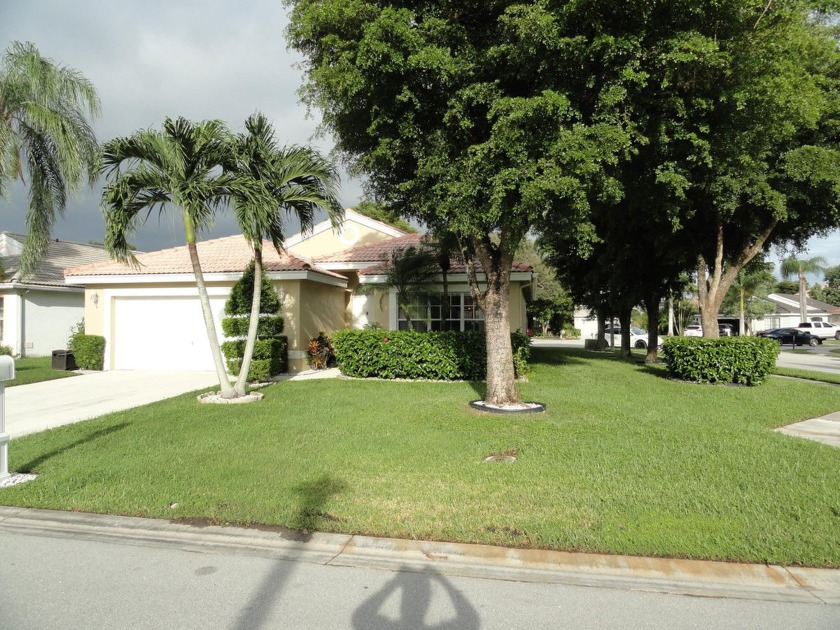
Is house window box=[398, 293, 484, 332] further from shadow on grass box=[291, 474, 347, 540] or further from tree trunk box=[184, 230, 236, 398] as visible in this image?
shadow on grass box=[291, 474, 347, 540]

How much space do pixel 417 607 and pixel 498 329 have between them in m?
6.15

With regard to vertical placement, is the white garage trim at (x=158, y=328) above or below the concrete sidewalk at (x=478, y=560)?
above

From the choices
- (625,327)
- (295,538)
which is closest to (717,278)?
(625,327)

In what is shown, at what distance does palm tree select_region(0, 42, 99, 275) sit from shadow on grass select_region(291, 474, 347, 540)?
858 cm

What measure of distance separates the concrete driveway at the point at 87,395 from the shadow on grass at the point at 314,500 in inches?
209

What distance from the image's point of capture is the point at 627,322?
2234cm

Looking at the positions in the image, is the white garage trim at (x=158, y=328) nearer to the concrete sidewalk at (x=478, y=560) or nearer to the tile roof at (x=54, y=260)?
the tile roof at (x=54, y=260)

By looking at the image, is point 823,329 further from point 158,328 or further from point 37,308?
point 37,308

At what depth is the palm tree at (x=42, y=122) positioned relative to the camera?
10.8 metres

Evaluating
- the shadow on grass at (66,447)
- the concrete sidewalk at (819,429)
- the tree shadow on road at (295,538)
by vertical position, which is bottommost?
the tree shadow on road at (295,538)

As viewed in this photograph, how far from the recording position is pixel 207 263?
15312mm

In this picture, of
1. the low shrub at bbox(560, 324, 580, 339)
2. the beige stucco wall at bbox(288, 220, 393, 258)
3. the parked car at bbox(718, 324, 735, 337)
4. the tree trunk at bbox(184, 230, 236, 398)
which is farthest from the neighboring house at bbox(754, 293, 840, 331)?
the tree trunk at bbox(184, 230, 236, 398)

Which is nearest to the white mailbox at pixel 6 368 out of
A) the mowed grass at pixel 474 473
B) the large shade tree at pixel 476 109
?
the mowed grass at pixel 474 473

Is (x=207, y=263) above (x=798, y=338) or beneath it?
above
